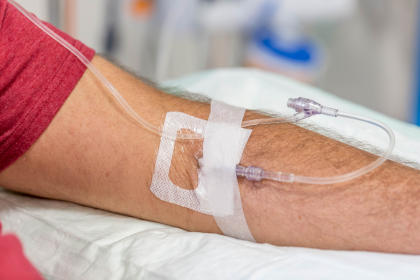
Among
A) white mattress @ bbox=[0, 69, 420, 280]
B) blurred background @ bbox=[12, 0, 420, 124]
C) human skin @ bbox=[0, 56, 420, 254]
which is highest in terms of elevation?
blurred background @ bbox=[12, 0, 420, 124]

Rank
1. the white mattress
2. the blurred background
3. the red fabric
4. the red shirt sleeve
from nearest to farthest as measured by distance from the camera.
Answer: the red fabric < the white mattress < the red shirt sleeve < the blurred background

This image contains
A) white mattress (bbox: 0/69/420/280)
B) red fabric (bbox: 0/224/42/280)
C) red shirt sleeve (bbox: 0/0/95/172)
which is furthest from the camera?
red shirt sleeve (bbox: 0/0/95/172)

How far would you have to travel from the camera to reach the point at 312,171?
30.8 inches

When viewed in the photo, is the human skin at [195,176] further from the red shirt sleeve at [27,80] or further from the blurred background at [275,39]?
the blurred background at [275,39]

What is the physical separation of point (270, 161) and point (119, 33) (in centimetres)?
141

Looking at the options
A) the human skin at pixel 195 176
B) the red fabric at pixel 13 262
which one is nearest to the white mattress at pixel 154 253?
the human skin at pixel 195 176

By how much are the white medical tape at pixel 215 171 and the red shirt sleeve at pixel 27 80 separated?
0.61ft

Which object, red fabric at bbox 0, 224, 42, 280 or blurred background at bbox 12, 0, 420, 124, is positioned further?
blurred background at bbox 12, 0, 420, 124

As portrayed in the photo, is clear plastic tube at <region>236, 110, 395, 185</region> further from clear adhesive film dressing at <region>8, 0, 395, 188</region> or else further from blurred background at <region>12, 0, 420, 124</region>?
blurred background at <region>12, 0, 420, 124</region>

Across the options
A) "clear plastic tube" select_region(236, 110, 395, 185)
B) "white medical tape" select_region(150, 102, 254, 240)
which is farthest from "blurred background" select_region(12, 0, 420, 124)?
"clear plastic tube" select_region(236, 110, 395, 185)

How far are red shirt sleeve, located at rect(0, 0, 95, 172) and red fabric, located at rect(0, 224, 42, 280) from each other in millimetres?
315

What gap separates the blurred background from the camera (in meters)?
2.04

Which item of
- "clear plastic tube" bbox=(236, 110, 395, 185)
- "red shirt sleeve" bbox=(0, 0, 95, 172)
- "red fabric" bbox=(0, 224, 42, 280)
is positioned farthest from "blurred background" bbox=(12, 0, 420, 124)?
"red fabric" bbox=(0, 224, 42, 280)

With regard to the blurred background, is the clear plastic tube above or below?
below
